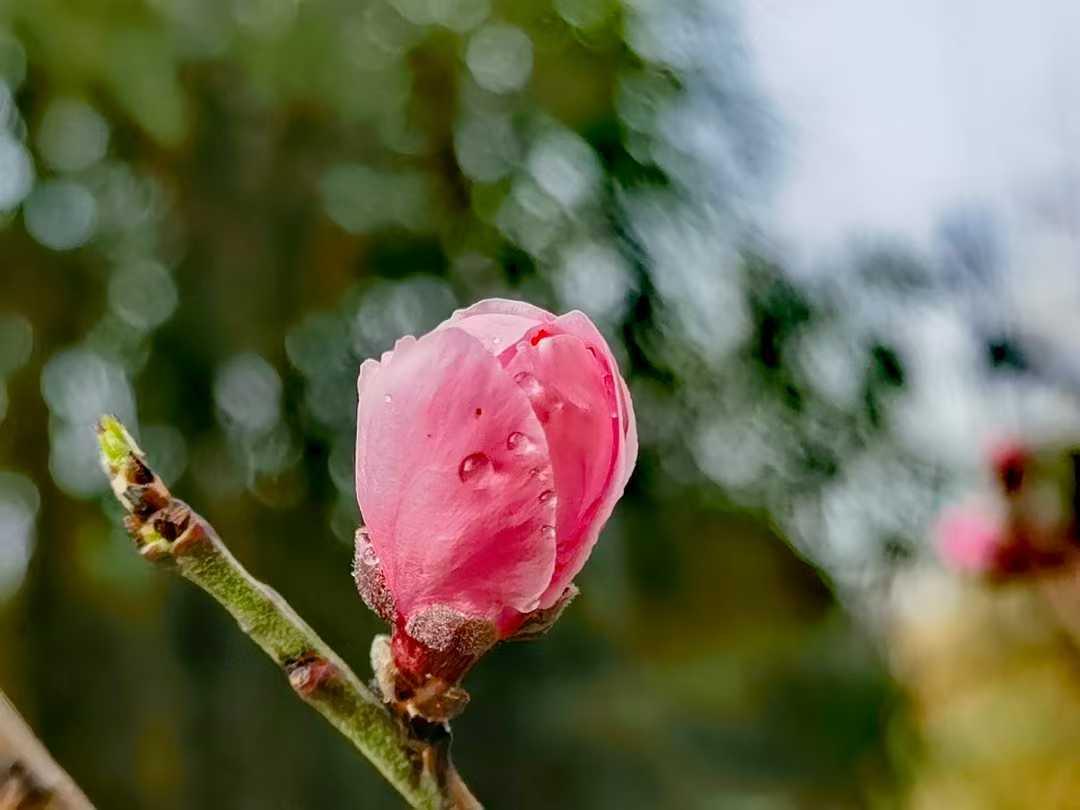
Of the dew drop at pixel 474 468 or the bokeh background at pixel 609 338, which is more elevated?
the dew drop at pixel 474 468

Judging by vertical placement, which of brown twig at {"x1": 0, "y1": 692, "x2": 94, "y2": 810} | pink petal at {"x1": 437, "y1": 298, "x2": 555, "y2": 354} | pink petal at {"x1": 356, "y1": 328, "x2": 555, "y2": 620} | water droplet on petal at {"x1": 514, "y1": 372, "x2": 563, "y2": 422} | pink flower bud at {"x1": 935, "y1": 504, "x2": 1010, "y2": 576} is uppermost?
pink petal at {"x1": 437, "y1": 298, "x2": 555, "y2": 354}

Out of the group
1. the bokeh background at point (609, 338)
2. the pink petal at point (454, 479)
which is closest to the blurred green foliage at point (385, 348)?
the bokeh background at point (609, 338)

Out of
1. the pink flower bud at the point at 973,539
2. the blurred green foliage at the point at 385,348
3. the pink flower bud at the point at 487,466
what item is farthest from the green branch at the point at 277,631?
the pink flower bud at the point at 973,539

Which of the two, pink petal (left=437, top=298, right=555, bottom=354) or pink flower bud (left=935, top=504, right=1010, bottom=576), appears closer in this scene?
pink petal (left=437, top=298, right=555, bottom=354)

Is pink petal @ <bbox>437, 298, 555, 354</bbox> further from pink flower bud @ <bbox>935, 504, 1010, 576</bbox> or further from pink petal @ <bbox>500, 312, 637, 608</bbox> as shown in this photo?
pink flower bud @ <bbox>935, 504, 1010, 576</bbox>

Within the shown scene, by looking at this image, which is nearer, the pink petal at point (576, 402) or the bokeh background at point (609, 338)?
the pink petal at point (576, 402)

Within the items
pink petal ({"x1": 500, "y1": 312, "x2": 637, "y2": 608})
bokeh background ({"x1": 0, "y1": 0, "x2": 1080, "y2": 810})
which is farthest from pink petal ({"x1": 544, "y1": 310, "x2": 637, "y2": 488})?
bokeh background ({"x1": 0, "y1": 0, "x2": 1080, "y2": 810})

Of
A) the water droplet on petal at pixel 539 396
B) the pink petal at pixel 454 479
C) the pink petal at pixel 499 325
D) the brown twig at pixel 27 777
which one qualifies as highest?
the pink petal at pixel 499 325

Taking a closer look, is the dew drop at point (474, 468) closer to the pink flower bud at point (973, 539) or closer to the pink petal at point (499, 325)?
the pink petal at point (499, 325)
